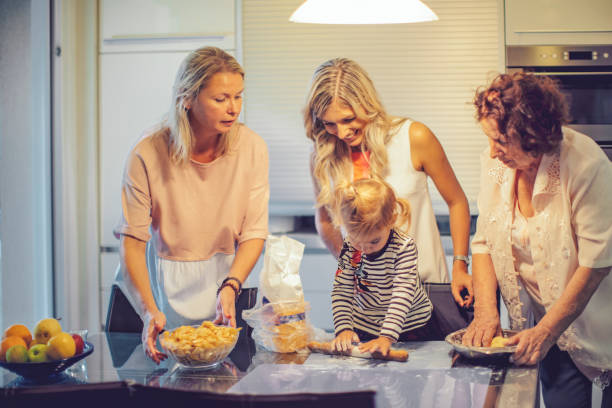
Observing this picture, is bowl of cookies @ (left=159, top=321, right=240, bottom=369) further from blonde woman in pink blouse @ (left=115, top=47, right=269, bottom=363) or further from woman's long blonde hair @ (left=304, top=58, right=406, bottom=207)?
woman's long blonde hair @ (left=304, top=58, right=406, bottom=207)

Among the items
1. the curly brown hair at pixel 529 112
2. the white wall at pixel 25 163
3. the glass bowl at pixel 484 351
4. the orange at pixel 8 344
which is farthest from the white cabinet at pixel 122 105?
the glass bowl at pixel 484 351

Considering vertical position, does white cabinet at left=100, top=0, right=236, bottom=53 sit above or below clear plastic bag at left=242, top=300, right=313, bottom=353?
above

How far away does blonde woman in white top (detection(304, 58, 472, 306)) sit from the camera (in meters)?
1.77

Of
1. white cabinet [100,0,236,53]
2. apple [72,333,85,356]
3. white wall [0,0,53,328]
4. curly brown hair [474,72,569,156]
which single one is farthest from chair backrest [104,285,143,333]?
white cabinet [100,0,236,53]

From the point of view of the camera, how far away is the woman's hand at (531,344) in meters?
1.28

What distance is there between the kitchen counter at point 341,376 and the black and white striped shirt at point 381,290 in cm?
8

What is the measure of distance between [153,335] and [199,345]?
187 mm

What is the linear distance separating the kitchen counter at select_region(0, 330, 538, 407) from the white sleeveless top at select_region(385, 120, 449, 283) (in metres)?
0.41

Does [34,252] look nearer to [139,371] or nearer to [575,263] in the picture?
[139,371]

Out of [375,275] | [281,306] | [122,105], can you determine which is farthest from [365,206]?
[122,105]

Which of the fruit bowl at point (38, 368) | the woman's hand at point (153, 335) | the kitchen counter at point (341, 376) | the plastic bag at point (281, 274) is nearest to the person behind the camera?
the kitchen counter at point (341, 376)

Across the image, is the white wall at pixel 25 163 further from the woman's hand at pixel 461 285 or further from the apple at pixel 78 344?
the woman's hand at pixel 461 285

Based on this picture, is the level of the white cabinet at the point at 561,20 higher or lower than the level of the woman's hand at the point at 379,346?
higher

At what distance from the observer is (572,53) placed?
2900mm
